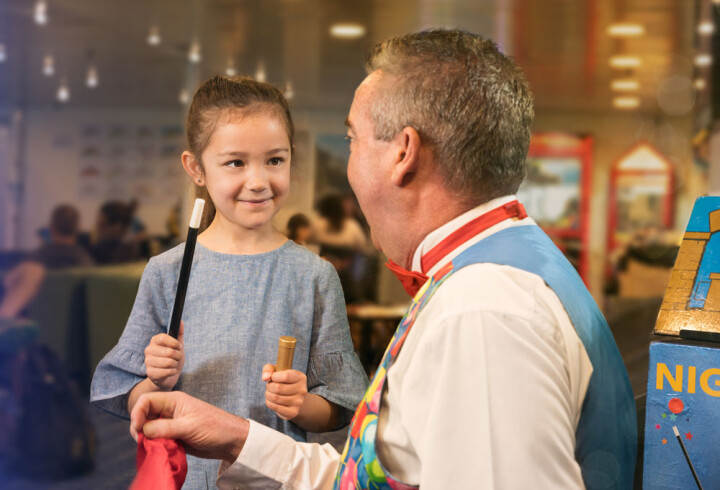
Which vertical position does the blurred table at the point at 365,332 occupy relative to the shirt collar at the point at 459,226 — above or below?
below

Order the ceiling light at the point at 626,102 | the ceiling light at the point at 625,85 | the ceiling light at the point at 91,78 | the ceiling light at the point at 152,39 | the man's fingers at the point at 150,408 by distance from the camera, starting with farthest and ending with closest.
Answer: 1. the ceiling light at the point at 626,102
2. the ceiling light at the point at 625,85
3. the ceiling light at the point at 152,39
4. the ceiling light at the point at 91,78
5. the man's fingers at the point at 150,408

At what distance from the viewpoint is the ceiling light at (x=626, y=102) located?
823 centimetres

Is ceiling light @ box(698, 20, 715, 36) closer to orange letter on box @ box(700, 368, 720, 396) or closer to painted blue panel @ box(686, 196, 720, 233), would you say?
painted blue panel @ box(686, 196, 720, 233)

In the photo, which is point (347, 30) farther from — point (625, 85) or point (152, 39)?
point (625, 85)

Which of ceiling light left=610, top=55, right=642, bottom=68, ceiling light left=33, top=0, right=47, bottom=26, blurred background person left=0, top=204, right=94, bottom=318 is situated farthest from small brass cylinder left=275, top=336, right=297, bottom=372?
ceiling light left=610, top=55, right=642, bottom=68

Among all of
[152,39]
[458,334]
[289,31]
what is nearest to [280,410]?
[458,334]

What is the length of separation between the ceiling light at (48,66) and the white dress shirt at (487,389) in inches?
215

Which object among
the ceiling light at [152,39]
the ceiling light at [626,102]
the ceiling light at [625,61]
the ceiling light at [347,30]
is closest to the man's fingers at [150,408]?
the ceiling light at [152,39]

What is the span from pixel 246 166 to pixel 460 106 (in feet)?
0.90

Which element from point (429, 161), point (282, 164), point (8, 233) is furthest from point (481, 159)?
point (8, 233)

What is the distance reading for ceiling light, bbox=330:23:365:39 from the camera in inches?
218

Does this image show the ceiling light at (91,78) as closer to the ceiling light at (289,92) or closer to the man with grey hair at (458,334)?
the ceiling light at (289,92)

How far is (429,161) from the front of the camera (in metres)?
0.90

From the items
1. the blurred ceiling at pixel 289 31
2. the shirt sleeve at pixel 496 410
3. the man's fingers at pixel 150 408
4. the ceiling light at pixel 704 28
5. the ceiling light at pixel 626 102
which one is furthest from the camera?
the ceiling light at pixel 626 102
